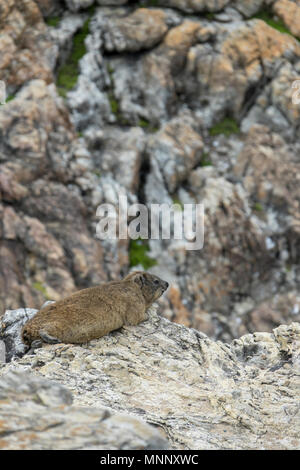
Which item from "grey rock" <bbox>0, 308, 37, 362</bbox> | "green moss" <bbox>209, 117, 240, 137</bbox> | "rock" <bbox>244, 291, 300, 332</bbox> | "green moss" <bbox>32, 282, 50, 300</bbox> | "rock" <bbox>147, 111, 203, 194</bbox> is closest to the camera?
"grey rock" <bbox>0, 308, 37, 362</bbox>

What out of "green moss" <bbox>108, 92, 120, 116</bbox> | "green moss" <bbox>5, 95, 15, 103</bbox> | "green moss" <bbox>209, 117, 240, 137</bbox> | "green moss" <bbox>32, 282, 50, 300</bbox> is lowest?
"green moss" <bbox>32, 282, 50, 300</bbox>

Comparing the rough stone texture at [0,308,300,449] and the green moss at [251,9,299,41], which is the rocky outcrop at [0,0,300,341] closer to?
the green moss at [251,9,299,41]

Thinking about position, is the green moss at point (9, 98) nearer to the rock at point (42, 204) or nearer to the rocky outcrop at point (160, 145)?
the rock at point (42, 204)

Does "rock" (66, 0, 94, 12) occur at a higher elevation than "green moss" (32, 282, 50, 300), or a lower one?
higher

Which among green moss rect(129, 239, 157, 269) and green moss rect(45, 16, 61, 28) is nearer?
green moss rect(129, 239, 157, 269)

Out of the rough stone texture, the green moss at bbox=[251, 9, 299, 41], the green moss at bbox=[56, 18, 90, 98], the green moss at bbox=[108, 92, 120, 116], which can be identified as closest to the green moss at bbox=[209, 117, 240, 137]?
the green moss at bbox=[108, 92, 120, 116]

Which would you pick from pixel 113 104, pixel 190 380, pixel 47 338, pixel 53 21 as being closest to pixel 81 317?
pixel 47 338

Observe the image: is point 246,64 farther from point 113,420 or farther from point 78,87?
point 113,420

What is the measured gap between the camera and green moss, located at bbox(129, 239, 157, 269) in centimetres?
2564

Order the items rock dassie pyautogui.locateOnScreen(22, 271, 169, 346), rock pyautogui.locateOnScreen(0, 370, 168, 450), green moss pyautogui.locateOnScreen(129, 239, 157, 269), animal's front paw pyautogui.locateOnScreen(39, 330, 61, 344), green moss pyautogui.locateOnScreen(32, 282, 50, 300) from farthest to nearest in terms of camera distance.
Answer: green moss pyautogui.locateOnScreen(129, 239, 157, 269), green moss pyautogui.locateOnScreen(32, 282, 50, 300), rock dassie pyautogui.locateOnScreen(22, 271, 169, 346), animal's front paw pyautogui.locateOnScreen(39, 330, 61, 344), rock pyautogui.locateOnScreen(0, 370, 168, 450)

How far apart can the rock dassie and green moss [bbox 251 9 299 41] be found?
23213 mm

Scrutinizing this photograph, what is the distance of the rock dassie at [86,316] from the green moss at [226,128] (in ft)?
63.9

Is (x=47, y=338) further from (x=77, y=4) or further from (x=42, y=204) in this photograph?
(x=77, y=4)

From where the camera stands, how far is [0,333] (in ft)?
34.4
